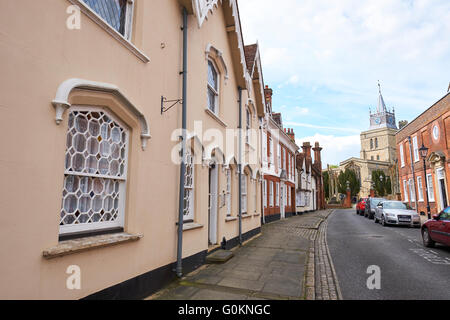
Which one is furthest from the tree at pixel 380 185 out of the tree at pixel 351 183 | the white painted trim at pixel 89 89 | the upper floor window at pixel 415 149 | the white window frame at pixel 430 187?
the white painted trim at pixel 89 89

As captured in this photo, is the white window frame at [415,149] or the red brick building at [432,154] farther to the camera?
the white window frame at [415,149]

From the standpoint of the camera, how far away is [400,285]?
557cm

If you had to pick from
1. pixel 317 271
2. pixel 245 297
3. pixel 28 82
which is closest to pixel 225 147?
pixel 317 271

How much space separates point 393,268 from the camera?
22.6 ft

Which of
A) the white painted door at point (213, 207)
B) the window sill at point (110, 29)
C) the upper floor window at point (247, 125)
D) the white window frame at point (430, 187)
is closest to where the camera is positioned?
the window sill at point (110, 29)

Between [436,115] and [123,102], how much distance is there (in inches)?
941

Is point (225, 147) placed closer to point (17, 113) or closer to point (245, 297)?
point (245, 297)

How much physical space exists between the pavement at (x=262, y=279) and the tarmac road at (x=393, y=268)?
1.29 feet

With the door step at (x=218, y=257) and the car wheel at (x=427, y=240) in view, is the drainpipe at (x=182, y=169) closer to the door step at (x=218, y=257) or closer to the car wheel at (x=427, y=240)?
the door step at (x=218, y=257)

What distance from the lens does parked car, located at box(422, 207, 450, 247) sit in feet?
27.3

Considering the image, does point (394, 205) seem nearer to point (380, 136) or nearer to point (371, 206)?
point (371, 206)

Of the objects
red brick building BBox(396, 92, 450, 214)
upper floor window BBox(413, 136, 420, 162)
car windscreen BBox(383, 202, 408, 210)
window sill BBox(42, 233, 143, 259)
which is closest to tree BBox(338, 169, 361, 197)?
red brick building BBox(396, 92, 450, 214)

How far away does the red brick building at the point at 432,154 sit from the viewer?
64.1 feet

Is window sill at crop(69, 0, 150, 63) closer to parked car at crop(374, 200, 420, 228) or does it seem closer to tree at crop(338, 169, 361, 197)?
parked car at crop(374, 200, 420, 228)
